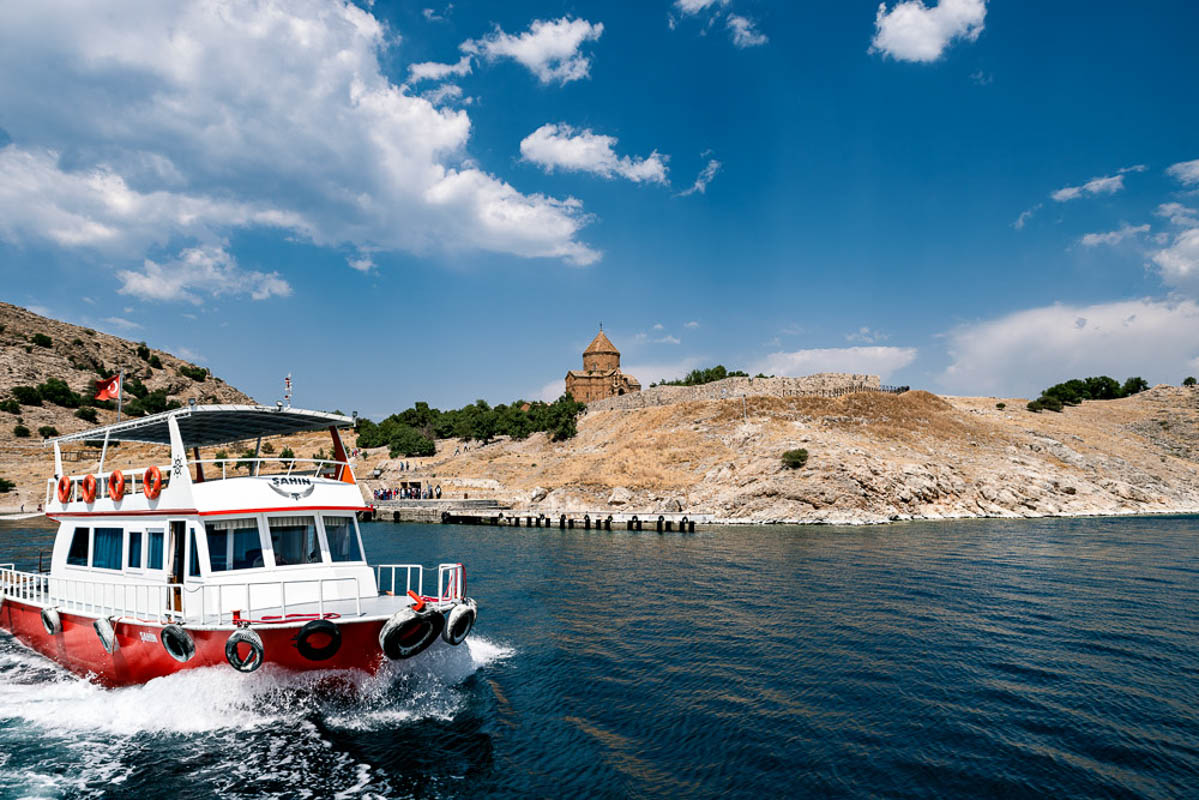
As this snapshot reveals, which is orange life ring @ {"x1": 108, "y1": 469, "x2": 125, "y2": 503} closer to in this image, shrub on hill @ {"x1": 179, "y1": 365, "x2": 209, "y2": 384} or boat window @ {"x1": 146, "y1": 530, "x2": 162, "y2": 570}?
boat window @ {"x1": 146, "y1": 530, "x2": 162, "y2": 570}

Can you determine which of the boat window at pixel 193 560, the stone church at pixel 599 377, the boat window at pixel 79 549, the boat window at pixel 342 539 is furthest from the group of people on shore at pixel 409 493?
the boat window at pixel 193 560

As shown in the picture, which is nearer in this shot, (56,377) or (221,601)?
(221,601)

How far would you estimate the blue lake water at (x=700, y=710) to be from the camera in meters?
12.0

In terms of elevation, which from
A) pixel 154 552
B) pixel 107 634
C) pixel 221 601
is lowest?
pixel 107 634

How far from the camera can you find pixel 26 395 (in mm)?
106188

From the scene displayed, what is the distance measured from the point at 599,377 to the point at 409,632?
115403 millimetres

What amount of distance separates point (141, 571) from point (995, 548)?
44587 millimetres

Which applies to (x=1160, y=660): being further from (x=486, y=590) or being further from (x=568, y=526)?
(x=568, y=526)

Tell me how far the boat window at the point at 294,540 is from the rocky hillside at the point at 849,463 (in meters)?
50.8

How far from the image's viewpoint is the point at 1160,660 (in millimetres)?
18797

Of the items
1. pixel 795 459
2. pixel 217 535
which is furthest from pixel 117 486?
pixel 795 459

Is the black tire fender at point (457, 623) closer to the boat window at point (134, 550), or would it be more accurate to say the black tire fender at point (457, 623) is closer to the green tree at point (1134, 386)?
the boat window at point (134, 550)

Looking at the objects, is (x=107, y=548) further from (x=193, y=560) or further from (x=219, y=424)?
(x=193, y=560)

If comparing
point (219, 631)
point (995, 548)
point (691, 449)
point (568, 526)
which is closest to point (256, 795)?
point (219, 631)
